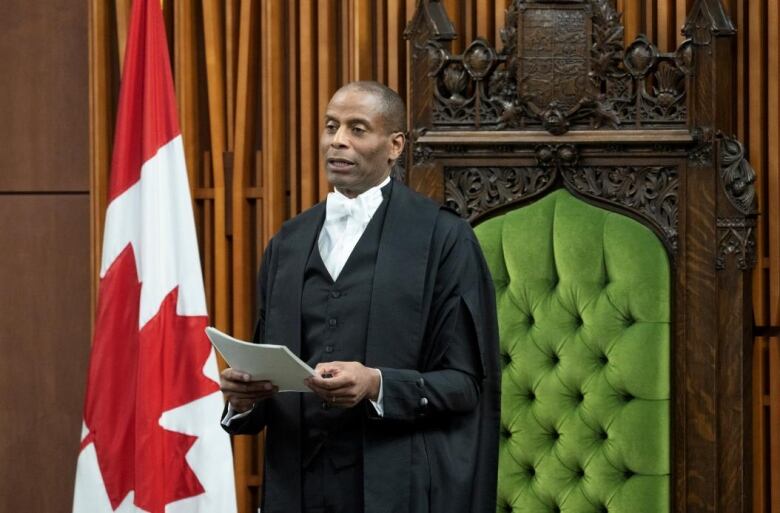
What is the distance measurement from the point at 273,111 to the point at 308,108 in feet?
0.34

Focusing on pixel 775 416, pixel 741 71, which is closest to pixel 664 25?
pixel 741 71

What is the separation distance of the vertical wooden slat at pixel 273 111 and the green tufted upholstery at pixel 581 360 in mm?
861

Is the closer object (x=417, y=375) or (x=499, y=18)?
(x=417, y=375)

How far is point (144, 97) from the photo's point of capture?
3748mm

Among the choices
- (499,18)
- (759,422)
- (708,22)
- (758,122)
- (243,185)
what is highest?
(499,18)


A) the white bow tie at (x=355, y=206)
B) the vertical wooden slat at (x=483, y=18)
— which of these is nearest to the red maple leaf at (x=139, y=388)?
the vertical wooden slat at (x=483, y=18)

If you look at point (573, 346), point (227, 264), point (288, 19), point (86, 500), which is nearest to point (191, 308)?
point (227, 264)

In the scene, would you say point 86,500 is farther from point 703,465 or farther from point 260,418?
point 703,465

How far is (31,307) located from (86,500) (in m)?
Result: 0.73

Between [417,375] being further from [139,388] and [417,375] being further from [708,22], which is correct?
[139,388]

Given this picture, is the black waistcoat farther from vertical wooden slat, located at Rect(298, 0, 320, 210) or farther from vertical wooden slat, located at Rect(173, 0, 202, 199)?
vertical wooden slat, located at Rect(173, 0, 202, 199)

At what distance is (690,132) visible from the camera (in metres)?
3.16

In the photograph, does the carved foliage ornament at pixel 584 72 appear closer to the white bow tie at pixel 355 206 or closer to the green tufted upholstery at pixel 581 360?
the green tufted upholstery at pixel 581 360

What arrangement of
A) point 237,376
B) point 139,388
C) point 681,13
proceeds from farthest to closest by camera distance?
point 139,388
point 681,13
point 237,376
